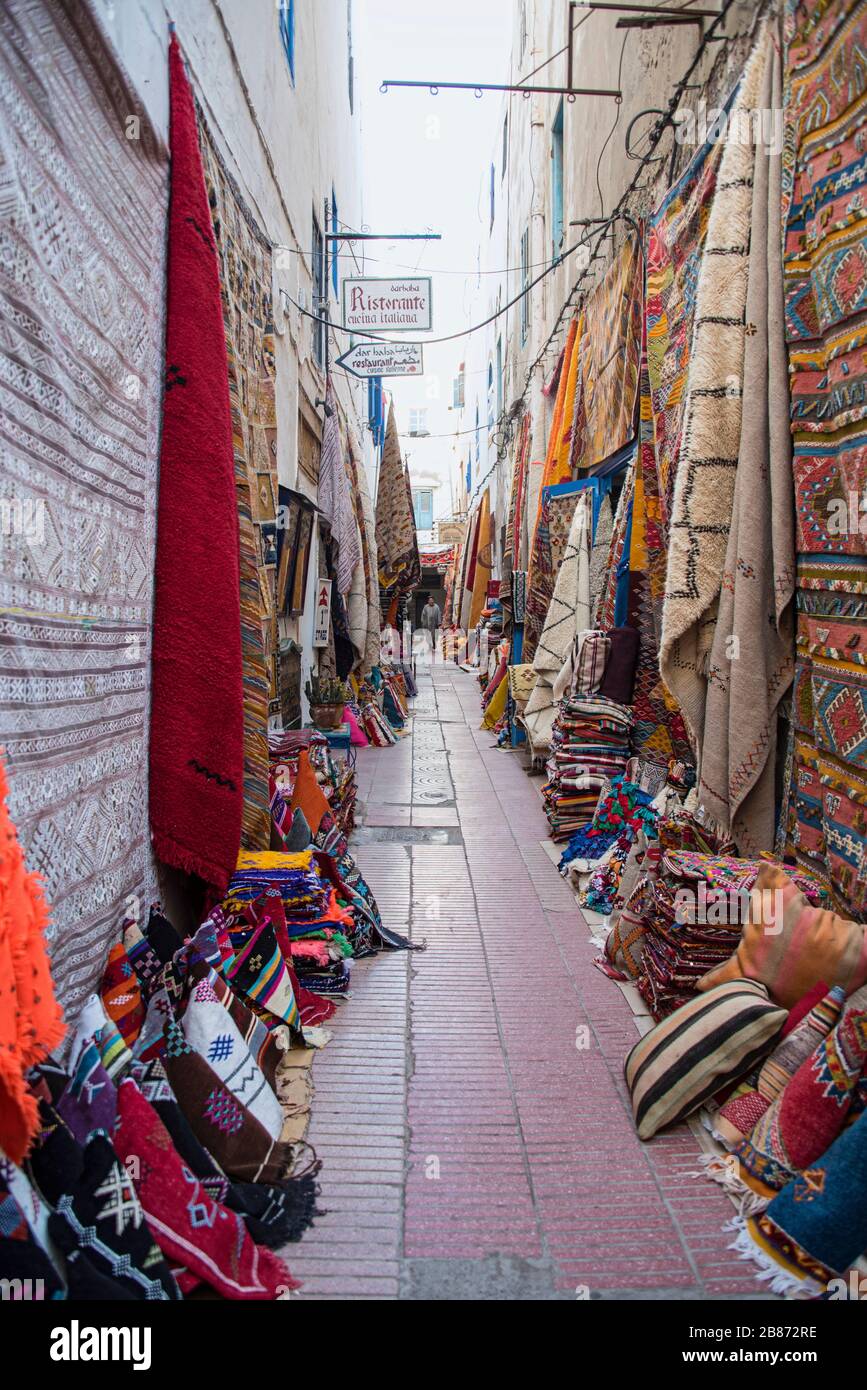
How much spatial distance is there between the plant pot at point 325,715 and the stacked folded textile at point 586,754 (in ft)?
8.34

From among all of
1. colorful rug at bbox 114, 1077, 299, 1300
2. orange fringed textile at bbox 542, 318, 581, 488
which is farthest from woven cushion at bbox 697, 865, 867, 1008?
orange fringed textile at bbox 542, 318, 581, 488

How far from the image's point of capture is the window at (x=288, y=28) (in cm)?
540

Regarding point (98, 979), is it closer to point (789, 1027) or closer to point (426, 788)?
point (789, 1027)

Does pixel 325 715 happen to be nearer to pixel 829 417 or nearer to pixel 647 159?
pixel 647 159

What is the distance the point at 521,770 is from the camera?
7688 mm

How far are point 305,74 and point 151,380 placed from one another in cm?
546

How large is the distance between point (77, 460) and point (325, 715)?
5.30m

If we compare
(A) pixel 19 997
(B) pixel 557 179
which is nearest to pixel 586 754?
(A) pixel 19 997

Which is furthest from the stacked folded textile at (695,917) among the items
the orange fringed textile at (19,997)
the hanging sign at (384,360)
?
the hanging sign at (384,360)

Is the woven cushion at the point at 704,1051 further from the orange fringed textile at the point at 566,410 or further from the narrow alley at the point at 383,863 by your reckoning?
the orange fringed textile at the point at 566,410

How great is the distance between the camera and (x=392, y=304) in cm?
709

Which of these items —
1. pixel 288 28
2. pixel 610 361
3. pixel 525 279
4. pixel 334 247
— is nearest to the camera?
pixel 610 361
